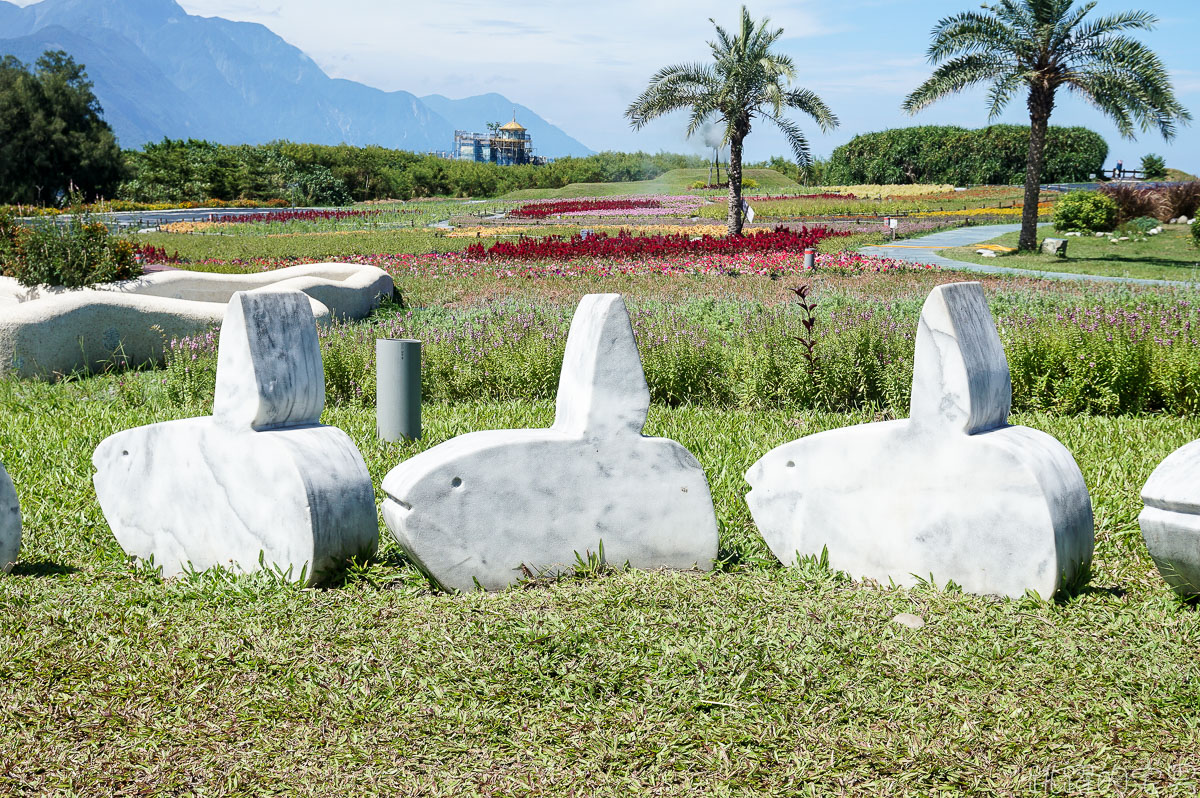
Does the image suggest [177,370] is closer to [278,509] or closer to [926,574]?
[278,509]

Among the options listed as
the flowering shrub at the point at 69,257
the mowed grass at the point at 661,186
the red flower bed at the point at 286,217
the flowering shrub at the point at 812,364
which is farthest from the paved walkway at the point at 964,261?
the mowed grass at the point at 661,186

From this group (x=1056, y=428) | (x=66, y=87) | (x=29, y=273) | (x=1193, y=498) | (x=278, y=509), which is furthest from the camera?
(x=66, y=87)

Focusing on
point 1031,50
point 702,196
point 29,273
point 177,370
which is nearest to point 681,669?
point 177,370

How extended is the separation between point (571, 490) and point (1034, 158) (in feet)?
68.8

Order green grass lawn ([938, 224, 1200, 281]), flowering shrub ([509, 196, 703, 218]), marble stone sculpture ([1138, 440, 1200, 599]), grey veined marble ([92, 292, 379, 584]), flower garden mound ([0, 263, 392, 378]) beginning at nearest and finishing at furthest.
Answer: marble stone sculpture ([1138, 440, 1200, 599]) < grey veined marble ([92, 292, 379, 584]) < flower garden mound ([0, 263, 392, 378]) < green grass lawn ([938, 224, 1200, 281]) < flowering shrub ([509, 196, 703, 218])

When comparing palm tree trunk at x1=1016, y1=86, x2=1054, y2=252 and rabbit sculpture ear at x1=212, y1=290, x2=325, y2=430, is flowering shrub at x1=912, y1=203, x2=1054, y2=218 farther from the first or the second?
rabbit sculpture ear at x1=212, y1=290, x2=325, y2=430

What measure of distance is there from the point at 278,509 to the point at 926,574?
246cm

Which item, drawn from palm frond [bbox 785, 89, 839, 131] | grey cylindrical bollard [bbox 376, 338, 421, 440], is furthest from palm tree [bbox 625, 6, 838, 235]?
grey cylindrical bollard [bbox 376, 338, 421, 440]

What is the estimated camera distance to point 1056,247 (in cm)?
2033

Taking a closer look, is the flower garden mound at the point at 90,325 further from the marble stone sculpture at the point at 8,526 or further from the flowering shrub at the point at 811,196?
the flowering shrub at the point at 811,196

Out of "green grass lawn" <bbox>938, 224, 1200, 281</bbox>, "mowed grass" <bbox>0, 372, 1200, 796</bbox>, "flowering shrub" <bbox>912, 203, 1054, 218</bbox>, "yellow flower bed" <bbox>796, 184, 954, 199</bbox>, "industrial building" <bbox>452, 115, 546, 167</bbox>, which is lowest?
"mowed grass" <bbox>0, 372, 1200, 796</bbox>

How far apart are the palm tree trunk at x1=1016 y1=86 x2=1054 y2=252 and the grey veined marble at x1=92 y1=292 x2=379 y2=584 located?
1985cm

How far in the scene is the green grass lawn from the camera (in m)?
17.2

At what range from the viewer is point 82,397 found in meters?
7.09
